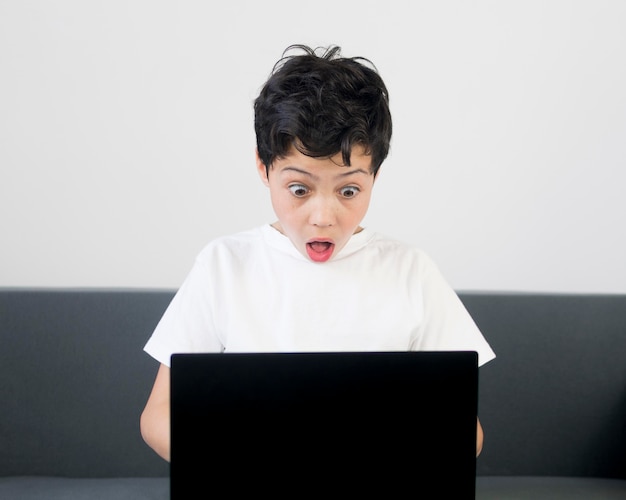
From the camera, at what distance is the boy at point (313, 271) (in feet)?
3.98

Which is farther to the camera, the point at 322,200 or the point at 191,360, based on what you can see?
the point at 322,200

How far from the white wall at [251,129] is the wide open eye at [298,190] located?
0.78 metres

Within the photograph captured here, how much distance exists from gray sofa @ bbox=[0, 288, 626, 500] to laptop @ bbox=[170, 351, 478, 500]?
0.99m

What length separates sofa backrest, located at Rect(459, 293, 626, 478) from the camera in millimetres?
1871

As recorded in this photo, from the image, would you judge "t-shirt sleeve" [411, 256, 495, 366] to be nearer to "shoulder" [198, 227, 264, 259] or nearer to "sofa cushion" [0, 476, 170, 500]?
"shoulder" [198, 227, 264, 259]

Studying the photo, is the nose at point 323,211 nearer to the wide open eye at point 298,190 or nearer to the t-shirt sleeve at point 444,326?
the wide open eye at point 298,190

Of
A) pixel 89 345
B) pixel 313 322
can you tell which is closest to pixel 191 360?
pixel 313 322

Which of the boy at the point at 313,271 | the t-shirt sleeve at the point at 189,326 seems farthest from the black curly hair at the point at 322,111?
the t-shirt sleeve at the point at 189,326

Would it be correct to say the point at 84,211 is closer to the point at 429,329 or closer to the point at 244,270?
the point at 244,270

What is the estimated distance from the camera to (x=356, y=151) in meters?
1.21

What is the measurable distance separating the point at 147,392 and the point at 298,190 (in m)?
0.81

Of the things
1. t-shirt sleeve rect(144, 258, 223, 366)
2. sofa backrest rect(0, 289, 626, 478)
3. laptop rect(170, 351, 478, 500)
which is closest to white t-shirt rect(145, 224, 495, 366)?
t-shirt sleeve rect(144, 258, 223, 366)

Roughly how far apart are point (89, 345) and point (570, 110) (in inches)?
52.2

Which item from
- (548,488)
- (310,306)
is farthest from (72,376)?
(548,488)
